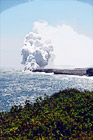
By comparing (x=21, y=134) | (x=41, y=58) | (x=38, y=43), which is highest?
(x=38, y=43)

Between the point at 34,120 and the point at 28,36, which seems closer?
the point at 34,120

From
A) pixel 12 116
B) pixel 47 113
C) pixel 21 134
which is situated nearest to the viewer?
pixel 21 134

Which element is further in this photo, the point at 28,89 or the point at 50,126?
the point at 28,89

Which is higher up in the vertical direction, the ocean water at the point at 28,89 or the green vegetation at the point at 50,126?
the green vegetation at the point at 50,126

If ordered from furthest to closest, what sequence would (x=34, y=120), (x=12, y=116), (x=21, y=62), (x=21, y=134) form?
(x=21, y=62)
(x=12, y=116)
(x=34, y=120)
(x=21, y=134)

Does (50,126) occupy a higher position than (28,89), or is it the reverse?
(50,126)

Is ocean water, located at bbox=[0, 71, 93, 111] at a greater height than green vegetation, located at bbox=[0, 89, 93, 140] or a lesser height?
lesser

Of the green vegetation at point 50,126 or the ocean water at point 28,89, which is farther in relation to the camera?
the ocean water at point 28,89

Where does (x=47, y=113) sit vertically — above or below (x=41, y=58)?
below

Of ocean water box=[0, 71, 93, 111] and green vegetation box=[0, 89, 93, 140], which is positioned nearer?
green vegetation box=[0, 89, 93, 140]

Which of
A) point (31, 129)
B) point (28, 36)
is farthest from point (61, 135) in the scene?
point (28, 36)

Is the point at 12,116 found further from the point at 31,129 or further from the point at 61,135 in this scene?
the point at 61,135
